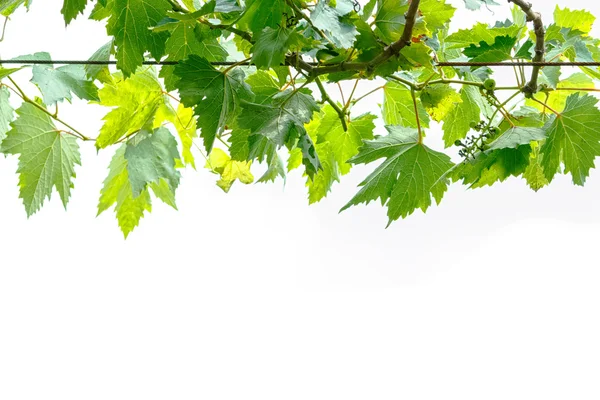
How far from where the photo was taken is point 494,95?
1037mm

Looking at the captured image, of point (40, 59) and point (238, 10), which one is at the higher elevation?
point (40, 59)

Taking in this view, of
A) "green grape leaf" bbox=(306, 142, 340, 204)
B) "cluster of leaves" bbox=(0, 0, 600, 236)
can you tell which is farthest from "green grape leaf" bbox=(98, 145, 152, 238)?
"green grape leaf" bbox=(306, 142, 340, 204)

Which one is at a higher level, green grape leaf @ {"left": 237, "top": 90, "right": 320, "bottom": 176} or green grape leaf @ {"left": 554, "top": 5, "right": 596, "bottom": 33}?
green grape leaf @ {"left": 554, "top": 5, "right": 596, "bottom": 33}

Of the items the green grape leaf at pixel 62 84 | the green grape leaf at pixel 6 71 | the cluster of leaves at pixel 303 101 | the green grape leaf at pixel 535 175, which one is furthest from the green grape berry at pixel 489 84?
the green grape leaf at pixel 6 71

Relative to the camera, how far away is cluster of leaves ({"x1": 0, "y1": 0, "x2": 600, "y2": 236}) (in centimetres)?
83

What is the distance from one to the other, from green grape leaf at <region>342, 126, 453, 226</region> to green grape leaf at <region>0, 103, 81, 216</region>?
0.43 meters

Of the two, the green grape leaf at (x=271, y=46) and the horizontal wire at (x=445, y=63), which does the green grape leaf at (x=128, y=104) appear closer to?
the horizontal wire at (x=445, y=63)

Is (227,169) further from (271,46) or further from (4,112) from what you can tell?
(271,46)

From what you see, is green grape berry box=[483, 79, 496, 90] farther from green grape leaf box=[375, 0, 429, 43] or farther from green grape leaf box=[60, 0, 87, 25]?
green grape leaf box=[60, 0, 87, 25]

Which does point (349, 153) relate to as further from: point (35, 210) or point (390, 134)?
point (35, 210)

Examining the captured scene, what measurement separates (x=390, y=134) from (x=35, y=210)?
1.67 ft

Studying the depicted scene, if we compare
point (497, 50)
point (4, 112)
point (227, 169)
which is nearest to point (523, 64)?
point (497, 50)

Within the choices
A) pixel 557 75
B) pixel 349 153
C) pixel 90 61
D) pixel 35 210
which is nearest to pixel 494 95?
pixel 557 75

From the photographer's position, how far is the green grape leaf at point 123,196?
4.08ft
